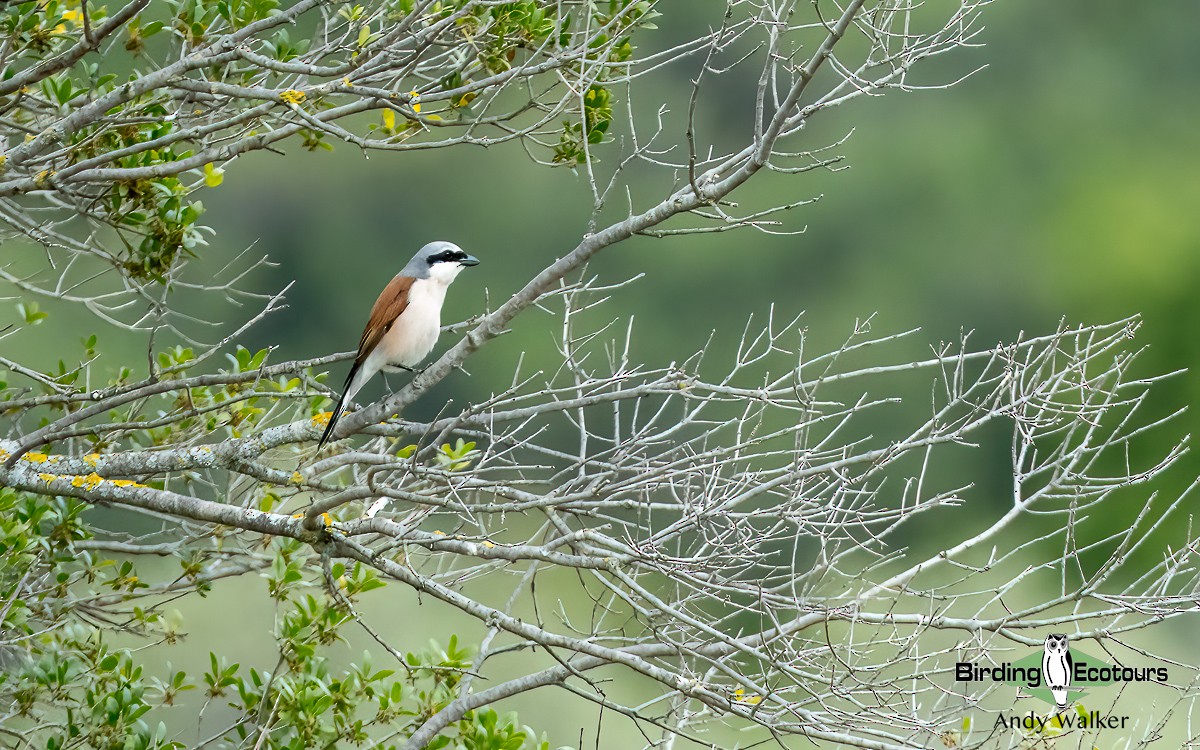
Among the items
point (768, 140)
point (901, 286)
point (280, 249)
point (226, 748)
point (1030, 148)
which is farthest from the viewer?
point (1030, 148)

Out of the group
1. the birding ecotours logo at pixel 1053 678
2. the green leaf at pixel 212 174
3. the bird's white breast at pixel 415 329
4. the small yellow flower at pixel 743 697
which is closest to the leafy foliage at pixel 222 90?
the green leaf at pixel 212 174

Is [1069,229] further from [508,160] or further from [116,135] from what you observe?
[116,135]

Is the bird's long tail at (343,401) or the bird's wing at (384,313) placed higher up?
the bird's wing at (384,313)

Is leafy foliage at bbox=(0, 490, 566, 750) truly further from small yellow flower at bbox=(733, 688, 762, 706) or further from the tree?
small yellow flower at bbox=(733, 688, 762, 706)

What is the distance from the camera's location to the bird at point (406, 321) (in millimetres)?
5527

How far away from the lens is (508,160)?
1243 inches

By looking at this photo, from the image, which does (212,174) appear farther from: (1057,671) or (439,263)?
(1057,671)

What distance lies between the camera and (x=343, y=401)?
4613 mm

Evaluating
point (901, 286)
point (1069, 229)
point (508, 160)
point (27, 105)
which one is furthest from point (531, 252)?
point (27, 105)

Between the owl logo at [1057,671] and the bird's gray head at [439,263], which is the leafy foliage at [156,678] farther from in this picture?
the owl logo at [1057,671]

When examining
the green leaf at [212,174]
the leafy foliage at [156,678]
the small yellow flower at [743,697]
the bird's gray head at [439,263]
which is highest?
the bird's gray head at [439,263]

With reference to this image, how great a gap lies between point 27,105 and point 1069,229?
3299cm

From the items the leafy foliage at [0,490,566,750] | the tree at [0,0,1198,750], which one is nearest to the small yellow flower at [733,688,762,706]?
the tree at [0,0,1198,750]

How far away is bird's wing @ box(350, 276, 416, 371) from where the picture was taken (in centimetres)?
556
